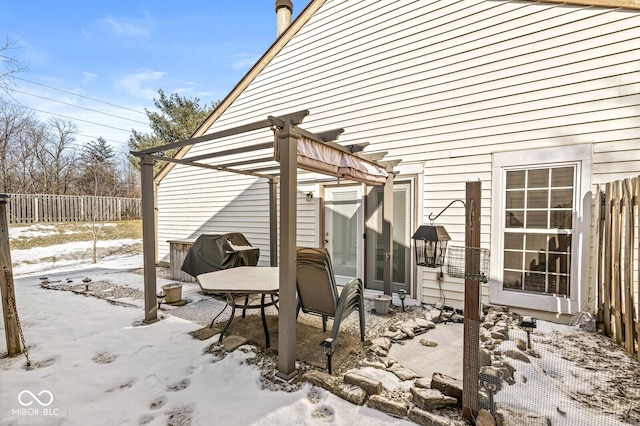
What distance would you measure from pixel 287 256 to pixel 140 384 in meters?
1.78

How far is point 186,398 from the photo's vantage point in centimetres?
225

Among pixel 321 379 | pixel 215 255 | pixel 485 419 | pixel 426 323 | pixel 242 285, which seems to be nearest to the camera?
pixel 485 419

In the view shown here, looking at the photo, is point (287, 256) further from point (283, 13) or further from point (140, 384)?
point (283, 13)

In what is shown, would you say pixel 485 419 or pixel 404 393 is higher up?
pixel 485 419

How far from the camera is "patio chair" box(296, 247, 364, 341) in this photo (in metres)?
2.87

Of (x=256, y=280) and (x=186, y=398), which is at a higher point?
(x=256, y=280)

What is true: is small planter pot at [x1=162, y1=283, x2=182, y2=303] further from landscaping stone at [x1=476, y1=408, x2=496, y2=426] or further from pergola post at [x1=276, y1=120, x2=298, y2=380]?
landscaping stone at [x1=476, y1=408, x2=496, y2=426]

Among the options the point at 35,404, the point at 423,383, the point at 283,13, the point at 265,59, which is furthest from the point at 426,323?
the point at 283,13

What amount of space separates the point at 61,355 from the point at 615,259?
6.29 m

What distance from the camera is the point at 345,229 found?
5.50 m

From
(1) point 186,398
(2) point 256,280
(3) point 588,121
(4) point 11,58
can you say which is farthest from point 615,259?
(4) point 11,58

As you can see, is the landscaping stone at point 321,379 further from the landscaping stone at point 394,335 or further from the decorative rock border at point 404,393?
the landscaping stone at point 394,335

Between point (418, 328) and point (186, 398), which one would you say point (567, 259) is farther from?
point (186, 398)

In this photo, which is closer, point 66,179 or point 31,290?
point 31,290
